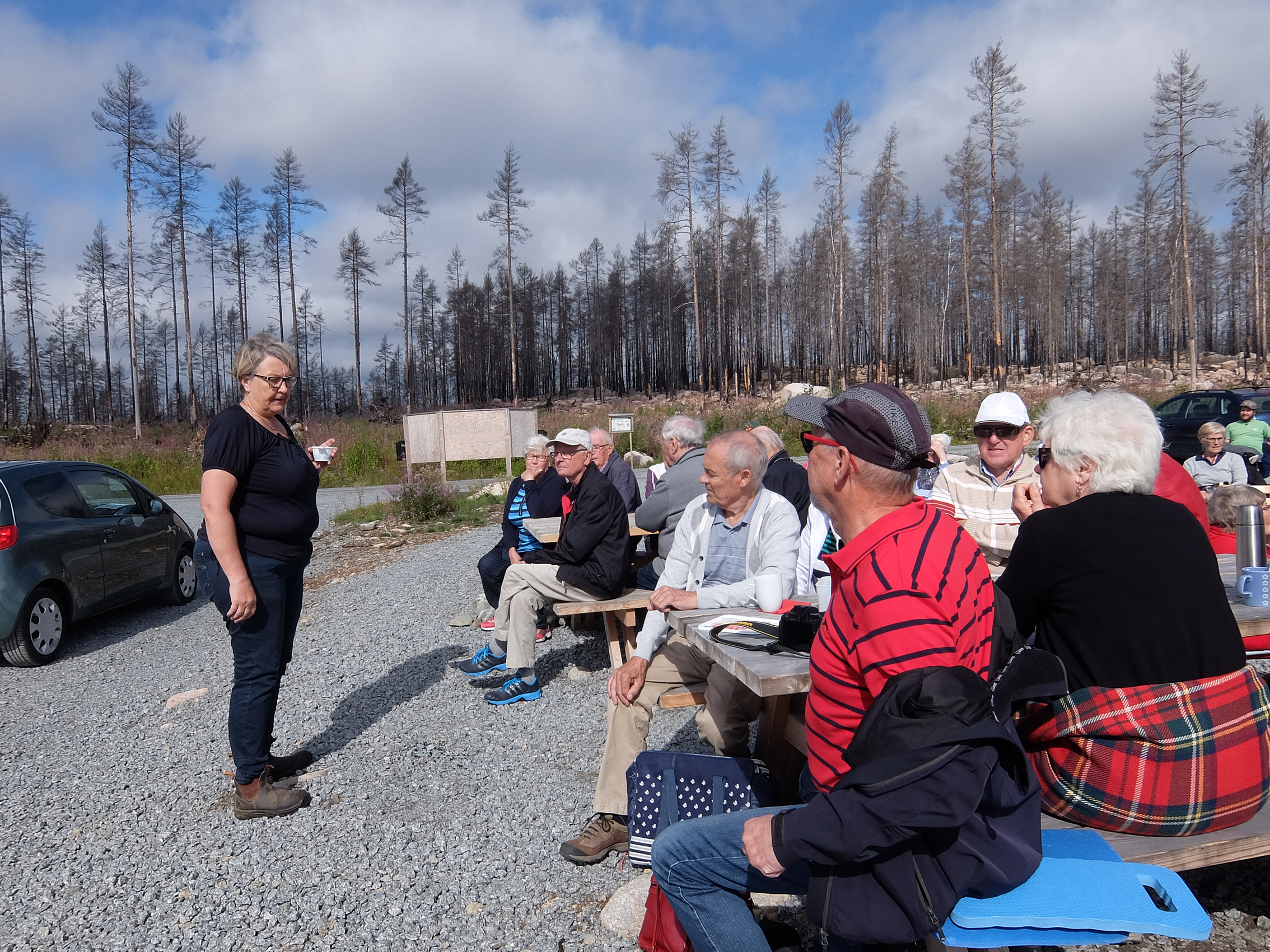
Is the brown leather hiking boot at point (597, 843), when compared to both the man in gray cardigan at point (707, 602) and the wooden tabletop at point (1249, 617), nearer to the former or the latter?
the man in gray cardigan at point (707, 602)

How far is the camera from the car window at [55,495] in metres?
6.12

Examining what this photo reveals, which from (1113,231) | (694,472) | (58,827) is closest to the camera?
(58,827)

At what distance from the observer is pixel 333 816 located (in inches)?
134

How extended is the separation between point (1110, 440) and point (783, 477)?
300 centimetres

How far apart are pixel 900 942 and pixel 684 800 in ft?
3.63

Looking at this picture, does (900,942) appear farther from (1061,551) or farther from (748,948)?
(1061,551)

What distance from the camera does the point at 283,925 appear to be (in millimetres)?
2621

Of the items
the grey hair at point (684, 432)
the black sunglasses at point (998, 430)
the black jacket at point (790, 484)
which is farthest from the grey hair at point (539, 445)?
the black sunglasses at point (998, 430)

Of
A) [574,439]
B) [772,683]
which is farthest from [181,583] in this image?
[772,683]

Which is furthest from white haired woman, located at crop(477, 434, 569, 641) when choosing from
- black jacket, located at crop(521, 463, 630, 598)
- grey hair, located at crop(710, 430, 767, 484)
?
grey hair, located at crop(710, 430, 767, 484)

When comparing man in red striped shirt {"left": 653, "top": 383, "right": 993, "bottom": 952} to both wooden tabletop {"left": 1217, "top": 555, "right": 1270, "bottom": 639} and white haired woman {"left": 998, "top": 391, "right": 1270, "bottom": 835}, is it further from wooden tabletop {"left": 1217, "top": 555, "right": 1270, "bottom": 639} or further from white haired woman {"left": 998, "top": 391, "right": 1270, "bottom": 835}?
wooden tabletop {"left": 1217, "top": 555, "right": 1270, "bottom": 639}

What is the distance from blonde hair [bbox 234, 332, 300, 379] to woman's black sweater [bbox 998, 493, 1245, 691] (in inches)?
115

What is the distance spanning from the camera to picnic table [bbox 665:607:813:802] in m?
2.10

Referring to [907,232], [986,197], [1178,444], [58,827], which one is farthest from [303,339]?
[58,827]
